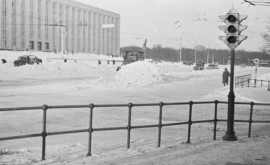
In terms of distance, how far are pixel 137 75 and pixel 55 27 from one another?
63.0m

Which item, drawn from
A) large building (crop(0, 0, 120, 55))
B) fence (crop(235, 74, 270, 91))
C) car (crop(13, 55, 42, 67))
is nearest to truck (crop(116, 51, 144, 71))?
fence (crop(235, 74, 270, 91))

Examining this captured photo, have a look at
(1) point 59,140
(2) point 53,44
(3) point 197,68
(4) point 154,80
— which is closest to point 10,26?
(2) point 53,44

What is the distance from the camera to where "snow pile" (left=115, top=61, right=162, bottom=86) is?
32.8m

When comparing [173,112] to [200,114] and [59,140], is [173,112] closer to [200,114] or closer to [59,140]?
[200,114]

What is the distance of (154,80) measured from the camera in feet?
117

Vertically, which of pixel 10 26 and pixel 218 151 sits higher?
pixel 10 26

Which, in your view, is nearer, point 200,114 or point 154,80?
point 200,114

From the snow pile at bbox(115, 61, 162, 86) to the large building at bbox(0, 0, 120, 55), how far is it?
1183 inches

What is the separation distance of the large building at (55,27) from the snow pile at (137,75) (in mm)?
30059

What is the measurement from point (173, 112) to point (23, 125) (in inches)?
285

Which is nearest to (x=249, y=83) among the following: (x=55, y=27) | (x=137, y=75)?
(x=137, y=75)

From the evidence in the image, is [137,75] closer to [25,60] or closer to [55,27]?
[25,60]

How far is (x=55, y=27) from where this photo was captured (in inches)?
3639

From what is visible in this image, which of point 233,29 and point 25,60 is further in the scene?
point 25,60
